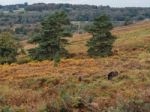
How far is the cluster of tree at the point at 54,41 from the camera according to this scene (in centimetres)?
5388

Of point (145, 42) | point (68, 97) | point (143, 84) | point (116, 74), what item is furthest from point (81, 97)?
point (145, 42)

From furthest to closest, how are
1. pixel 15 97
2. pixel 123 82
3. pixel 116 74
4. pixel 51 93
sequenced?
pixel 116 74, pixel 123 82, pixel 51 93, pixel 15 97

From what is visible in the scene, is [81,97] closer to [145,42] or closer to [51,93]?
[51,93]

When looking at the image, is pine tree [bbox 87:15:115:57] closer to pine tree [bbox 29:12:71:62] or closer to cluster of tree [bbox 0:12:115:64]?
cluster of tree [bbox 0:12:115:64]

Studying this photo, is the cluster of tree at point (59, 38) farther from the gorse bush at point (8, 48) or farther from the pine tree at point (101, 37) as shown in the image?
the gorse bush at point (8, 48)

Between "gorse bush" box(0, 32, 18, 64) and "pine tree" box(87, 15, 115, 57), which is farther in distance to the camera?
A: "gorse bush" box(0, 32, 18, 64)

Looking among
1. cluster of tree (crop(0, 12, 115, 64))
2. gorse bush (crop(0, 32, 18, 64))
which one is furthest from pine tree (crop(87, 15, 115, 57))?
gorse bush (crop(0, 32, 18, 64))

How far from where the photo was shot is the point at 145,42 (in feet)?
203

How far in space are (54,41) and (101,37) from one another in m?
6.08

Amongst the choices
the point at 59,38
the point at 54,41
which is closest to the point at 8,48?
the point at 54,41

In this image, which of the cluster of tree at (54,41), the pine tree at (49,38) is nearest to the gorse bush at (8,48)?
the cluster of tree at (54,41)

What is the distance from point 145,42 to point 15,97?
49784 millimetres

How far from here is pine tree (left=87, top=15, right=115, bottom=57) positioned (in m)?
53.6

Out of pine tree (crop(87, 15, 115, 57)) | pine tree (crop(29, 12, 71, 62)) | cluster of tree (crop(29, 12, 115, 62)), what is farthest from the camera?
pine tree (crop(29, 12, 71, 62))
